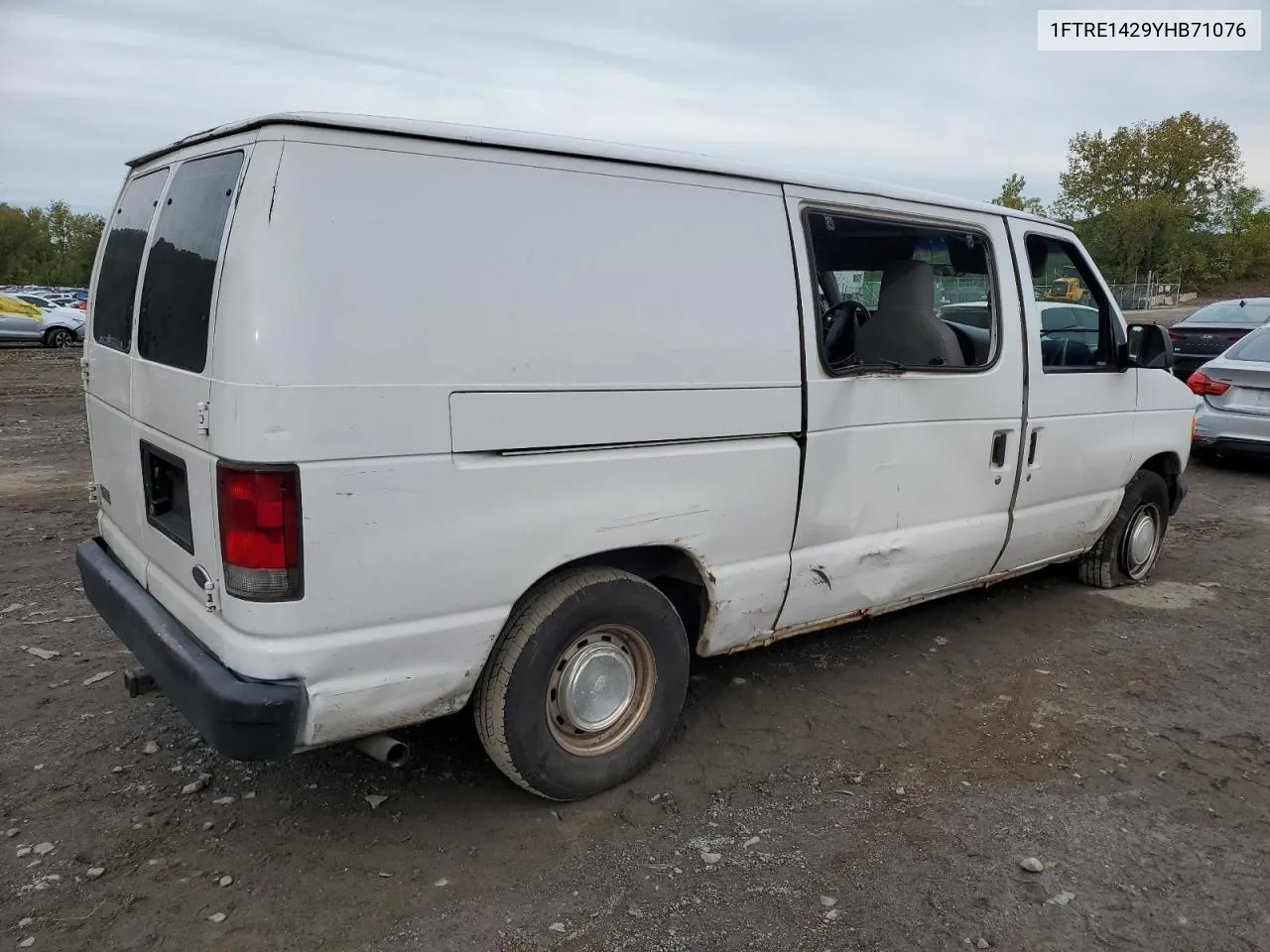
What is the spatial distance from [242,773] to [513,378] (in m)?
1.79

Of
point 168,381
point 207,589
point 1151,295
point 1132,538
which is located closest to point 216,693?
point 207,589

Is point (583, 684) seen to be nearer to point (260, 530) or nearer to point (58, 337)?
point (260, 530)

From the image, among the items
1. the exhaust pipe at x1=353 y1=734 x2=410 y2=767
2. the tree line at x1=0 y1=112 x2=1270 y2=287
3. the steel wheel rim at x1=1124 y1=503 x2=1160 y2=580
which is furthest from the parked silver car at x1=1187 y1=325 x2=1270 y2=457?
the tree line at x1=0 y1=112 x2=1270 y2=287

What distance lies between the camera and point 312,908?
2.62 metres

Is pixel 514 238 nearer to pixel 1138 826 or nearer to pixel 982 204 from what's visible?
pixel 982 204

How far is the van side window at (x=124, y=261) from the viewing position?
3.16 meters

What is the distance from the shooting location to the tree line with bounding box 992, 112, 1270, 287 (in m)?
52.2

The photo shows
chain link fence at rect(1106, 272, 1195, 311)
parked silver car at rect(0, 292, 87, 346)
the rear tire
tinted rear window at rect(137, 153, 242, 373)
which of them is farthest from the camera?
chain link fence at rect(1106, 272, 1195, 311)

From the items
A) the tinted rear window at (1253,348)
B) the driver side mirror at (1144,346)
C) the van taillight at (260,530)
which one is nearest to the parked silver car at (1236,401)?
the tinted rear window at (1253,348)

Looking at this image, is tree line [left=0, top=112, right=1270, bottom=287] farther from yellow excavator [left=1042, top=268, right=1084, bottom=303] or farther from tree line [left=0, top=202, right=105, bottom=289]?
yellow excavator [left=1042, top=268, right=1084, bottom=303]

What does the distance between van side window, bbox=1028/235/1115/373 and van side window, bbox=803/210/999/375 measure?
0.32 m

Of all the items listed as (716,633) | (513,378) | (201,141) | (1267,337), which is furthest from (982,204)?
(1267,337)

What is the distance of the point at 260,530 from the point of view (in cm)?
242

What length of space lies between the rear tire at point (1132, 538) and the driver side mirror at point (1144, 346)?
29.1 inches
